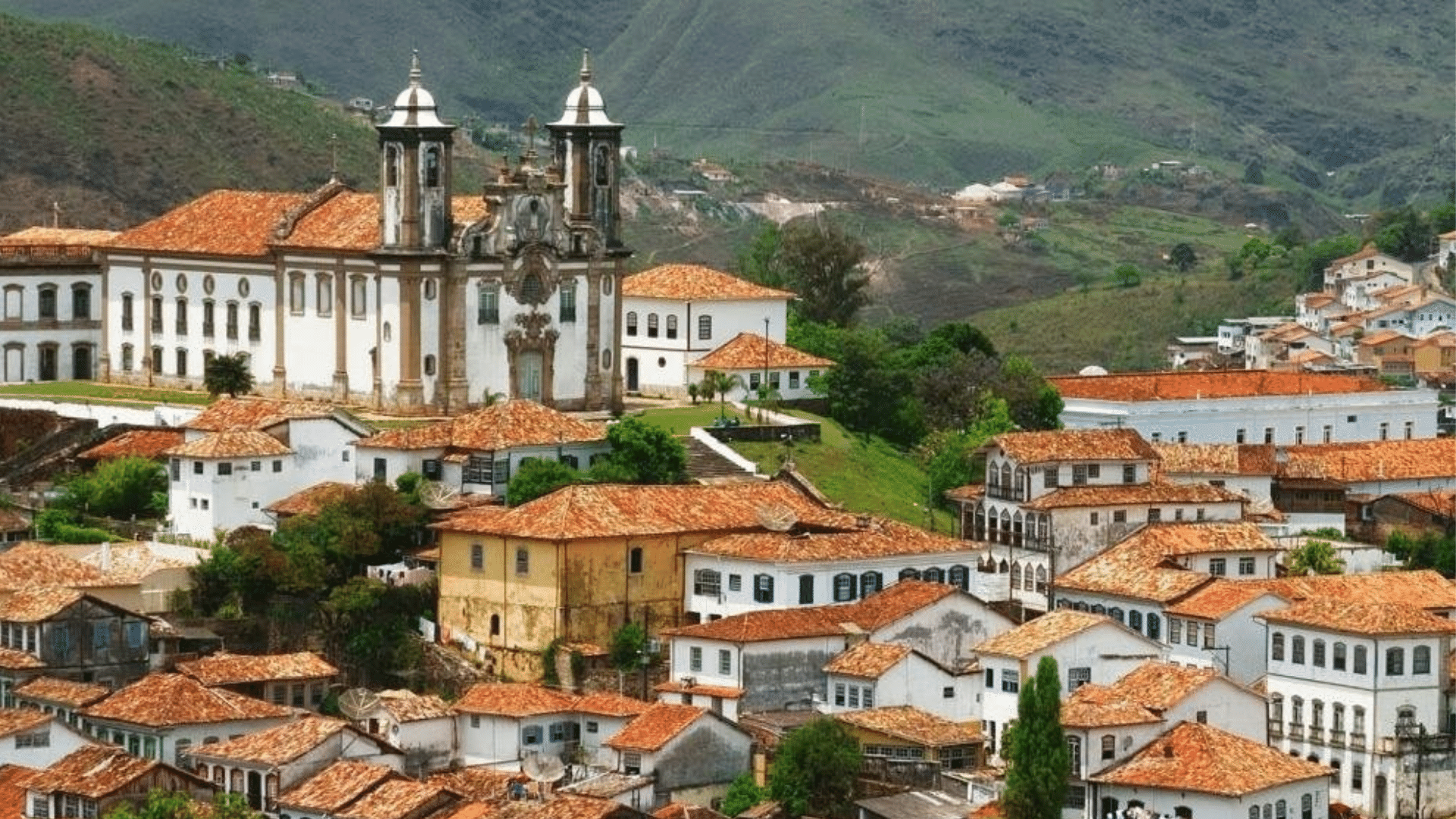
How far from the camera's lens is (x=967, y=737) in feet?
263

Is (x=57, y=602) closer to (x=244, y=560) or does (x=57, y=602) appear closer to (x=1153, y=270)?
(x=244, y=560)

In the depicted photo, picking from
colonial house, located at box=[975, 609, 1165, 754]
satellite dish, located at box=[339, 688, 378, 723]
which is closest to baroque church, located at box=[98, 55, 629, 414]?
satellite dish, located at box=[339, 688, 378, 723]

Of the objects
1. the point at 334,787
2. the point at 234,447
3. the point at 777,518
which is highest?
the point at 234,447

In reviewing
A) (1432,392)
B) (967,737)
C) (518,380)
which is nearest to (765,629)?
(967,737)

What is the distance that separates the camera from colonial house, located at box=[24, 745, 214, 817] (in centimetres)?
7619

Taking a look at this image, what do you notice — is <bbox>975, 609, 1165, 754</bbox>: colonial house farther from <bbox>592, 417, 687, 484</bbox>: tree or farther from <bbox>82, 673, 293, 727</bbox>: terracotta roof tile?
<bbox>82, 673, 293, 727</bbox>: terracotta roof tile

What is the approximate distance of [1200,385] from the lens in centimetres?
11962

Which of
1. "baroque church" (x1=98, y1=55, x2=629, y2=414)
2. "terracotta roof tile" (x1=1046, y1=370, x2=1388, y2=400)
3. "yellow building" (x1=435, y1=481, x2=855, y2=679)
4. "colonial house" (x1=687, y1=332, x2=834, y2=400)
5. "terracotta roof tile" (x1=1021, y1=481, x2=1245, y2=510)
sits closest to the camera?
"yellow building" (x1=435, y1=481, x2=855, y2=679)

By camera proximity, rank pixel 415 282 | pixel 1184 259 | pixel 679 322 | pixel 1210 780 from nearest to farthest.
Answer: pixel 1210 780 < pixel 415 282 < pixel 679 322 < pixel 1184 259

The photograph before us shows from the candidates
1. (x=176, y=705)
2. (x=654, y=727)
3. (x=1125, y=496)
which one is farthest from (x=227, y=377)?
(x=654, y=727)

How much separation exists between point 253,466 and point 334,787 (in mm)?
16088

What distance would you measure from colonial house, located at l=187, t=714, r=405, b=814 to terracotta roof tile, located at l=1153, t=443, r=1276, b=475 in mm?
28853

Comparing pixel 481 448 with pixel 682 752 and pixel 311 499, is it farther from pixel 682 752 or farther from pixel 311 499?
pixel 682 752

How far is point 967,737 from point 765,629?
16.0 ft
